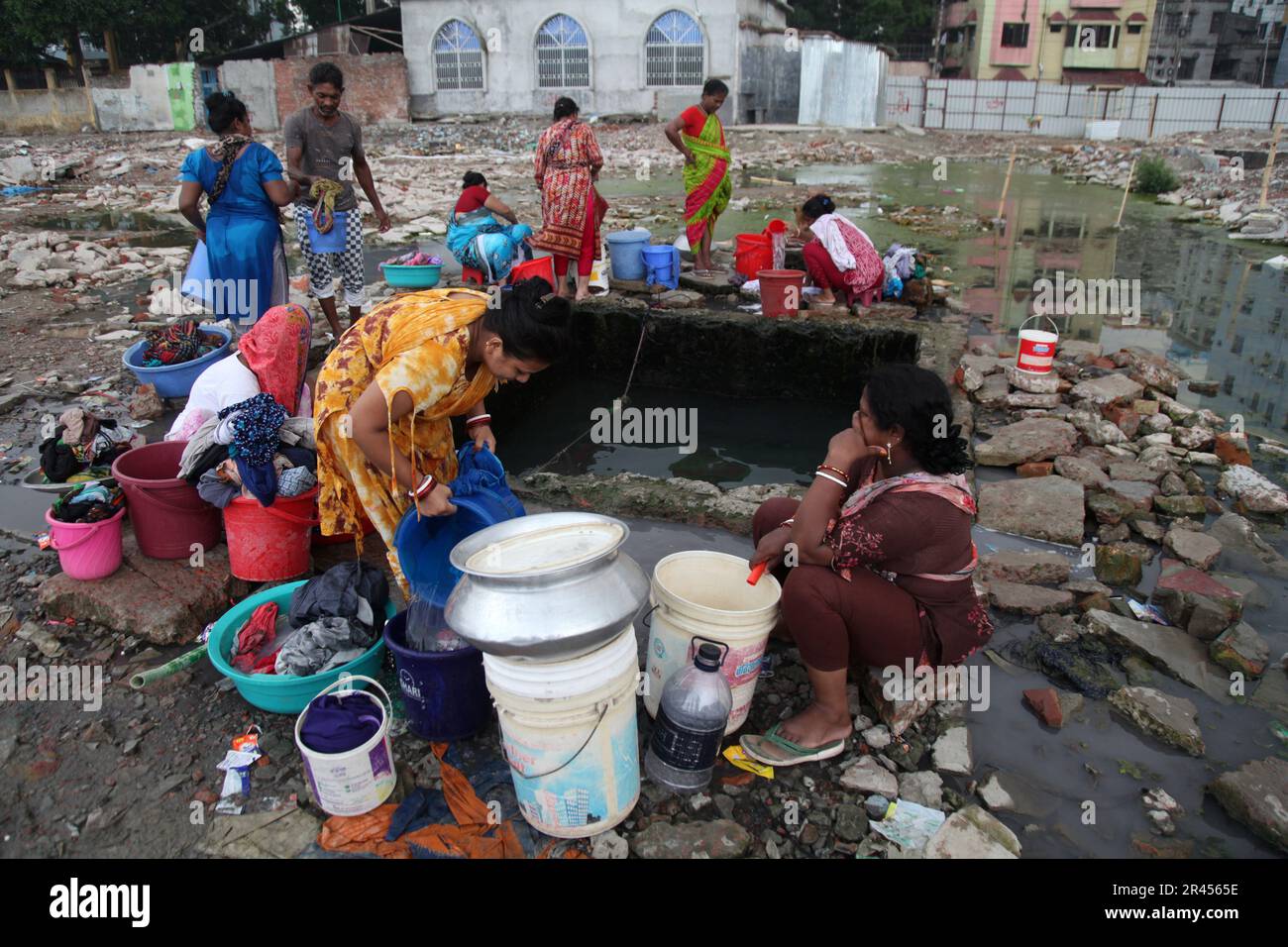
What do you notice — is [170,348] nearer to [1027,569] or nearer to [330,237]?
[330,237]

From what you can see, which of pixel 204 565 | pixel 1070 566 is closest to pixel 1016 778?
pixel 1070 566

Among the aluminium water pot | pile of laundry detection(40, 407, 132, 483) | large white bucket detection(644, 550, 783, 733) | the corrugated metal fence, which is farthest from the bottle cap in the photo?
the corrugated metal fence

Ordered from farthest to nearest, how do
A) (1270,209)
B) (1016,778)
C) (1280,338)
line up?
(1270,209) → (1280,338) → (1016,778)

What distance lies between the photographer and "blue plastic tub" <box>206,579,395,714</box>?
8.55 ft

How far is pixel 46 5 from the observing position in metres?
26.9

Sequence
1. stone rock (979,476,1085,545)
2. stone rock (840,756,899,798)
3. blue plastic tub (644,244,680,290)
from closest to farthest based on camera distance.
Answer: stone rock (840,756,899,798) < stone rock (979,476,1085,545) < blue plastic tub (644,244,680,290)

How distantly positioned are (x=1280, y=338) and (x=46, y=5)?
3632 cm

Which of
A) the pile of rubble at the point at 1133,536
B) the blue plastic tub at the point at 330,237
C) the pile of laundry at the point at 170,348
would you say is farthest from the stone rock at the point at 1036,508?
the pile of laundry at the point at 170,348

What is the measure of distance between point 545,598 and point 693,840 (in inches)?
34.7

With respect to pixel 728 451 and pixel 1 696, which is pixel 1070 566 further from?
pixel 1 696

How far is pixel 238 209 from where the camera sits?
16.6 feet

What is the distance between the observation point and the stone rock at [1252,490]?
4039mm

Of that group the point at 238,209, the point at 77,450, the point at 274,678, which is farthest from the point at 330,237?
the point at 274,678

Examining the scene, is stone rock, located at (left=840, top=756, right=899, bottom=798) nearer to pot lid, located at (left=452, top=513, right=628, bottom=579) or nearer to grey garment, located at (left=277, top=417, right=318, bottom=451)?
pot lid, located at (left=452, top=513, right=628, bottom=579)
